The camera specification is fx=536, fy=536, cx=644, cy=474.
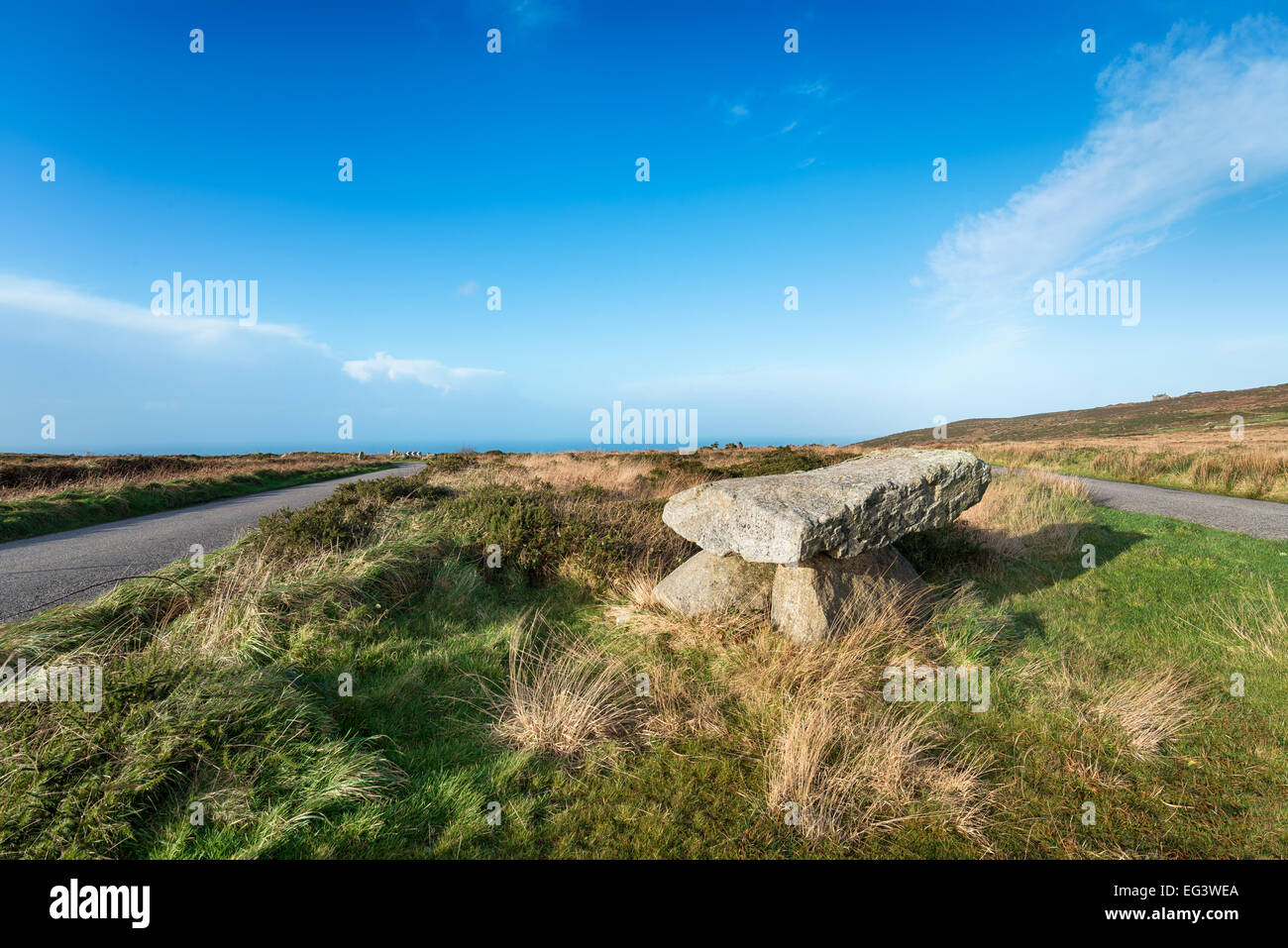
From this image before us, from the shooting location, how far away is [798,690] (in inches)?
181

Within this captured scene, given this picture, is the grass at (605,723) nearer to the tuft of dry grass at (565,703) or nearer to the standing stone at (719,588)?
the tuft of dry grass at (565,703)

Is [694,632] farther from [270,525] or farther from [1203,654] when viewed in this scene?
[270,525]

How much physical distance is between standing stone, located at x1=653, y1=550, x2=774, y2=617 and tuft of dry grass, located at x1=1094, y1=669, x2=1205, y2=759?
10.2ft

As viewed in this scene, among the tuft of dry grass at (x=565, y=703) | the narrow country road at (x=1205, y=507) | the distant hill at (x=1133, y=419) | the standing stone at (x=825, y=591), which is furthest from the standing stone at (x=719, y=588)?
the distant hill at (x=1133, y=419)

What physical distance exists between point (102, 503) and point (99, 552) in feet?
20.5

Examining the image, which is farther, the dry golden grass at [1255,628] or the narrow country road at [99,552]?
the narrow country road at [99,552]

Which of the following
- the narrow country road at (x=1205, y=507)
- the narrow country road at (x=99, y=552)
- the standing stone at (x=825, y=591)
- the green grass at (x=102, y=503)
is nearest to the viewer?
the standing stone at (x=825, y=591)

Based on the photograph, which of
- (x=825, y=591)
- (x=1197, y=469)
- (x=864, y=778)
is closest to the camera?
(x=864, y=778)

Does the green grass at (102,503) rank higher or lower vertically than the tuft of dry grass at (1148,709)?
higher

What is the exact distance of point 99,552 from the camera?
28.5ft

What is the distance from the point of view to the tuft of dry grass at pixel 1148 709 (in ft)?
13.1

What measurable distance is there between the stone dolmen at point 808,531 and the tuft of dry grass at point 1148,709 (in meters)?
2.18

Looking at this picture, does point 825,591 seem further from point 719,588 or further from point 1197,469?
point 1197,469

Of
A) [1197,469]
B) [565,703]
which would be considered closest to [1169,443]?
[1197,469]
